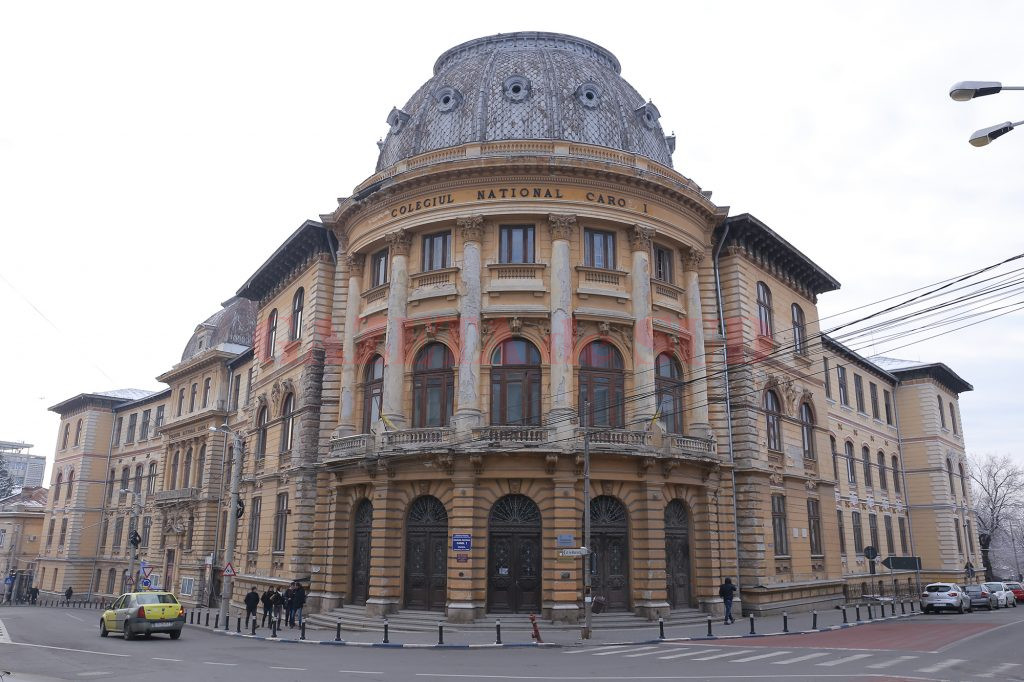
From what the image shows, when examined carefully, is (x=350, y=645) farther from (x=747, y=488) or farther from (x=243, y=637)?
(x=747, y=488)

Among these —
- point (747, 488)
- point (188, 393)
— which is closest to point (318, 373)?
point (747, 488)

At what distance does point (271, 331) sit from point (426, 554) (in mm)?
19250

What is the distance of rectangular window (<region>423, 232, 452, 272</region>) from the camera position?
3150cm

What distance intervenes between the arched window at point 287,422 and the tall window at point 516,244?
1366 cm

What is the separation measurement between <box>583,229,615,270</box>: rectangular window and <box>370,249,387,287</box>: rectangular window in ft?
28.5

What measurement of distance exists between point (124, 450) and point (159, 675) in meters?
57.1

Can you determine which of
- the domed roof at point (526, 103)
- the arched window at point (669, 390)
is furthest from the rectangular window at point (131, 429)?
the arched window at point (669, 390)

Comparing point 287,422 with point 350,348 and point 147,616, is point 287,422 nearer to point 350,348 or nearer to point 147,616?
point 350,348

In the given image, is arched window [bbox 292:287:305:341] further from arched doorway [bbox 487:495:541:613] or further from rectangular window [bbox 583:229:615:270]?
arched doorway [bbox 487:495:541:613]

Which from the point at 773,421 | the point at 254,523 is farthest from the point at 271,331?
the point at 773,421

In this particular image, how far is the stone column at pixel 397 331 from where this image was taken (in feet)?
98.4

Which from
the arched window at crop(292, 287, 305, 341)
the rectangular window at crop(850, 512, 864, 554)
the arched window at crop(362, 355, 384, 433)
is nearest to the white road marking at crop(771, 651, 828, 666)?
the arched window at crop(362, 355, 384, 433)

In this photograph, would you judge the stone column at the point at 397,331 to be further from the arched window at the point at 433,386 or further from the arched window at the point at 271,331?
the arched window at the point at 271,331

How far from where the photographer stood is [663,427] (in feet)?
96.2
